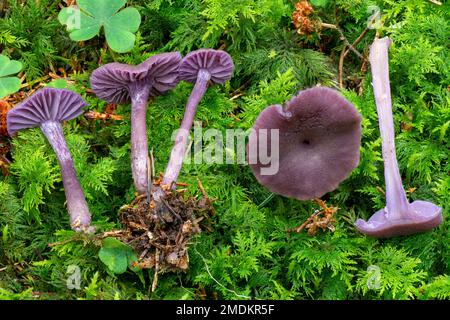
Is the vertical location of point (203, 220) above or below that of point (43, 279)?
above

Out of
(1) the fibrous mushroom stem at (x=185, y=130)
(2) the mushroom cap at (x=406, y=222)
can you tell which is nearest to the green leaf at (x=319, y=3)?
(1) the fibrous mushroom stem at (x=185, y=130)

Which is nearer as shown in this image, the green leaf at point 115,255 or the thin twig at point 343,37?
the green leaf at point 115,255

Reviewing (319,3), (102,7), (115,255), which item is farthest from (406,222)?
(102,7)

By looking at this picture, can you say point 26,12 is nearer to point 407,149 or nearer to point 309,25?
point 309,25

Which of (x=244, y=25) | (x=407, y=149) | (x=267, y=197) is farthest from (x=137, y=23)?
(x=407, y=149)

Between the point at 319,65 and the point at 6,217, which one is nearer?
the point at 6,217

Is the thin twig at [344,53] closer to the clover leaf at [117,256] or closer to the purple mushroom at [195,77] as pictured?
the purple mushroom at [195,77]

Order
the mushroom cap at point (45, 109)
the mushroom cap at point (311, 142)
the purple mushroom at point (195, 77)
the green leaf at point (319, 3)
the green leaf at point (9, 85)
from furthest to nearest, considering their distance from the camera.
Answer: the green leaf at point (319, 3)
the green leaf at point (9, 85)
the purple mushroom at point (195, 77)
the mushroom cap at point (45, 109)
the mushroom cap at point (311, 142)
